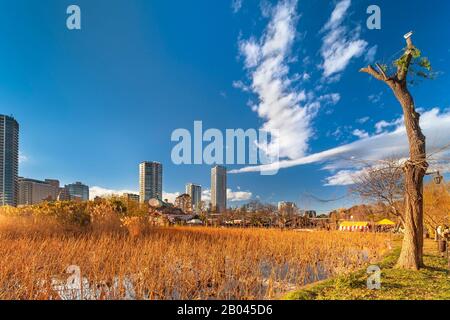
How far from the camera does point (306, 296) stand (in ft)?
15.4

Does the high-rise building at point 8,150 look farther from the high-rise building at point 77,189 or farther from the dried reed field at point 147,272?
the high-rise building at point 77,189

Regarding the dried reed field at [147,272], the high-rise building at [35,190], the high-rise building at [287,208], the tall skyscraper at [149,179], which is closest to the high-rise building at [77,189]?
the high-rise building at [35,190]

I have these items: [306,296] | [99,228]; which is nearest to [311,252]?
[306,296]

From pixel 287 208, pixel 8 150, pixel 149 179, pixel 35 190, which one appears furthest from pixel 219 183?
pixel 35 190

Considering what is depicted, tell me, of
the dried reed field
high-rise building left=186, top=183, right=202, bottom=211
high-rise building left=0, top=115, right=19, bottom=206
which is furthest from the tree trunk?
high-rise building left=186, top=183, right=202, bottom=211

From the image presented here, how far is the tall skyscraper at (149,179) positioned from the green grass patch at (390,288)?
1574cm

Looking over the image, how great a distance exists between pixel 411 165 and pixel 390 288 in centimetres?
300

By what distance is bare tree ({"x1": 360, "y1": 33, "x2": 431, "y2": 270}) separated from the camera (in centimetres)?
680

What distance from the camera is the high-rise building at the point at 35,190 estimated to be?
2153 centimetres

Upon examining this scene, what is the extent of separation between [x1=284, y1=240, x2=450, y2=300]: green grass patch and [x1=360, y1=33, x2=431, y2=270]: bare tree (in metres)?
0.42

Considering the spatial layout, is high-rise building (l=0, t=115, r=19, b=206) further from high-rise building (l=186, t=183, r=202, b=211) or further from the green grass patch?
high-rise building (l=186, t=183, r=202, b=211)
